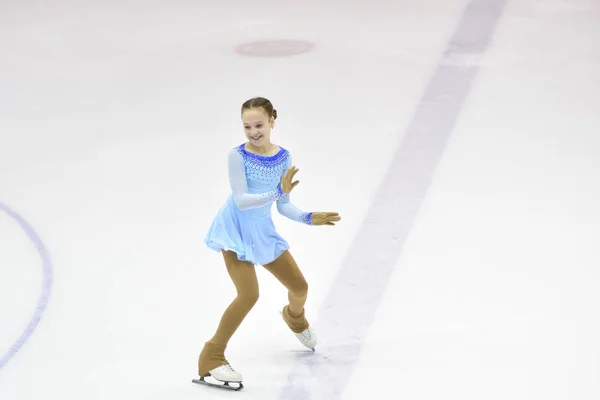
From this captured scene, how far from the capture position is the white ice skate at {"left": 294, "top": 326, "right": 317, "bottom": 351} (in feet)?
13.0

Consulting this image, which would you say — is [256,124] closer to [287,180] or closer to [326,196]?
[287,180]

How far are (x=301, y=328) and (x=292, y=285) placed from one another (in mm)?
232

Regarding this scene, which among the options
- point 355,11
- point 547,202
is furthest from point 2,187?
point 355,11

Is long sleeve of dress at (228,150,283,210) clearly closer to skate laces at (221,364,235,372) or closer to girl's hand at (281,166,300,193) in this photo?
girl's hand at (281,166,300,193)

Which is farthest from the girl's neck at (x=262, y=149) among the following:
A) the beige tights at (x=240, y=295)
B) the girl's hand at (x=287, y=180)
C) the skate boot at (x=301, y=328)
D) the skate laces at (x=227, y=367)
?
the skate laces at (x=227, y=367)

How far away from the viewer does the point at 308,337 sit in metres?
3.97

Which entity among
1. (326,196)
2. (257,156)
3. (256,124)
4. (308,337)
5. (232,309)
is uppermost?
(256,124)

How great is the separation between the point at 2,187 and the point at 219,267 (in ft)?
5.50

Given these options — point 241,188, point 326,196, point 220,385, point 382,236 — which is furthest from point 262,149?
point 326,196

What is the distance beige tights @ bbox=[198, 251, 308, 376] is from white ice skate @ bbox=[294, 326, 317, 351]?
0.14 meters

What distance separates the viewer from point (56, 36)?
8641 millimetres

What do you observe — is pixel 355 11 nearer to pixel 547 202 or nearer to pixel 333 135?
pixel 333 135

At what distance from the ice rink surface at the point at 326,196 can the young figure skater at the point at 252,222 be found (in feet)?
0.67

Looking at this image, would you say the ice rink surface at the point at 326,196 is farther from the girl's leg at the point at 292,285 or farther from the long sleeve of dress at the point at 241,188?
the long sleeve of dress at the point at 241,188
